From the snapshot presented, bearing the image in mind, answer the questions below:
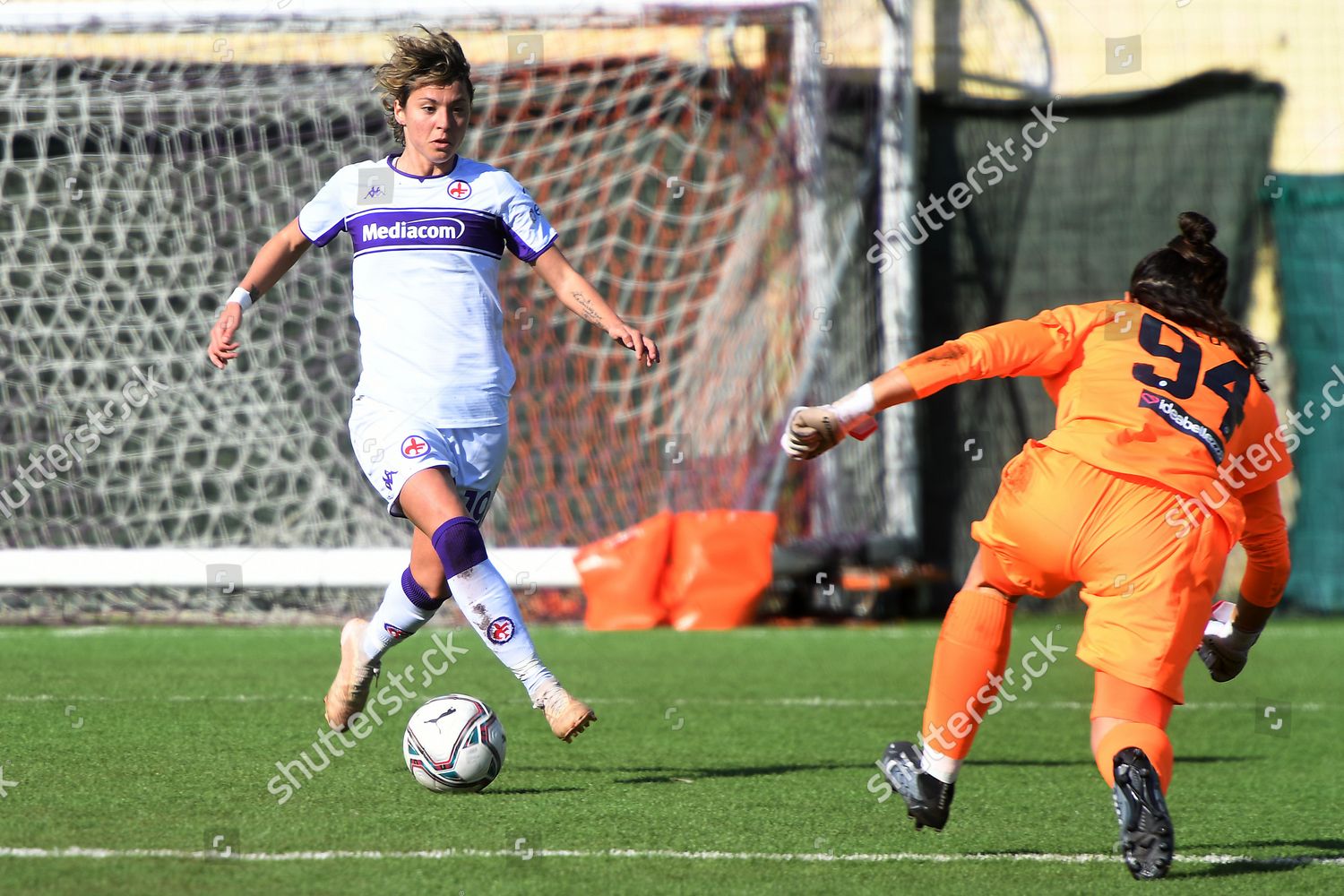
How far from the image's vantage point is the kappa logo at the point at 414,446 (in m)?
4.45

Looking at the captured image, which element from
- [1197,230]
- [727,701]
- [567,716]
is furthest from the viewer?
[727,701]

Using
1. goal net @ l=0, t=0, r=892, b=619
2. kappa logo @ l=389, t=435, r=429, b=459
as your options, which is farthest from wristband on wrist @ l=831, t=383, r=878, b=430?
goal net @ l=0, t=0, r=892, b=619

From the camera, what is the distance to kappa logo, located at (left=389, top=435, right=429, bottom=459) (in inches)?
175

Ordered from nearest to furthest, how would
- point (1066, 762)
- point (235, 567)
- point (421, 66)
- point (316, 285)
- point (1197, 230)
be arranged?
1. point (1197, 230)
2. point (421, 66)
3. point (1066, 762)
4. point (235, 567)
5. point (316, 285)

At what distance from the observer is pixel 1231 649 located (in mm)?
4125

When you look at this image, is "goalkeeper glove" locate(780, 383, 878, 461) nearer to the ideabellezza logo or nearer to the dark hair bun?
the ideabellezza logo

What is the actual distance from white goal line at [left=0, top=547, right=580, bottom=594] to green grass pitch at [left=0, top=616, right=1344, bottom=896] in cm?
143

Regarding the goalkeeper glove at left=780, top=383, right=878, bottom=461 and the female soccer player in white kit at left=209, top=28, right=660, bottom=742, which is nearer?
the goalkeeper glove at left=780, top=383, right=878, bottom=461

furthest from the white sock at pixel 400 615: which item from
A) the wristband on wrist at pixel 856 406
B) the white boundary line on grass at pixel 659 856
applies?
the wristband on wrist at pixel 856 406

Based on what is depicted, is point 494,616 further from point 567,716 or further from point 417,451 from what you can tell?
point 417,451

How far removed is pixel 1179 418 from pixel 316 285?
694cm

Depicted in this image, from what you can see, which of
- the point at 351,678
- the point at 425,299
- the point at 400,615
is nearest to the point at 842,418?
the point at 425,299

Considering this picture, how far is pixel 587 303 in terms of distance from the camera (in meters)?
4.62

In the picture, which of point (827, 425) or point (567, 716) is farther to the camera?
point (567, 716)
